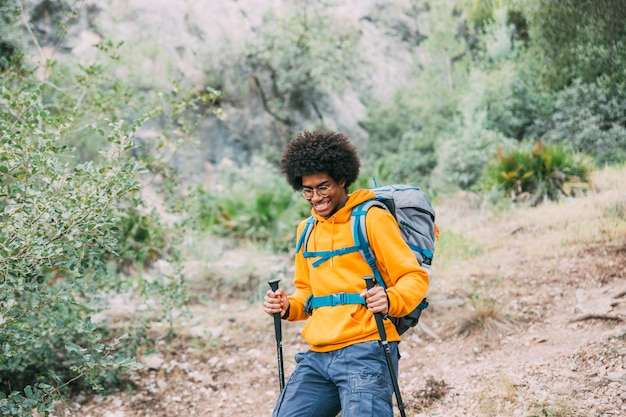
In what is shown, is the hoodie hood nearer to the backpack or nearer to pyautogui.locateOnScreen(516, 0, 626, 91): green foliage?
the backpack

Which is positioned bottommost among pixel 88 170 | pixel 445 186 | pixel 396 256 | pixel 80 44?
pixel 445 186

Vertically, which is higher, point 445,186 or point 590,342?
point 590,342

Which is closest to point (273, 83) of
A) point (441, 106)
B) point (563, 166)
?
point (441, 106)

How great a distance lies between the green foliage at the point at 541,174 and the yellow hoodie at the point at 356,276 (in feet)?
25.7

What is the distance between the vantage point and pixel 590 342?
392cm

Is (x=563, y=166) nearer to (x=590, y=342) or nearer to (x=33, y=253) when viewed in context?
(x=590, y=342)

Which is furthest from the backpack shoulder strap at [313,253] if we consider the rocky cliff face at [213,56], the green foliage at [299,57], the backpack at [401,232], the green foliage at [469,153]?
the green foliage at [299,57]

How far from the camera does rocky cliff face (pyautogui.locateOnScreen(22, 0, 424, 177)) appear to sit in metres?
14.4

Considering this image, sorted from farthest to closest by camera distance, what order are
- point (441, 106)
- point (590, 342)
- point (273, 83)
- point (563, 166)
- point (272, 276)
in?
point (273, 83), point (441, 106), point (563, 166), point (272, 276), point (590, 342)

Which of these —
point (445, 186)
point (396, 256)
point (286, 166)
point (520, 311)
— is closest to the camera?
point (396, 256)

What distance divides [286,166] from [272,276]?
400 centimetres

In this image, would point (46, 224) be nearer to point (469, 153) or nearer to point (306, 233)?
point (306, 233)

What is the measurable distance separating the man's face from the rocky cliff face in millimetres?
12213

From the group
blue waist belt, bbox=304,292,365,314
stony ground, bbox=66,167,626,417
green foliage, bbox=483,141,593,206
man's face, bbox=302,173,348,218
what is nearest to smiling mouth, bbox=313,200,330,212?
man's face, bbox=302,173,348,218
